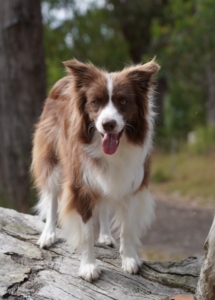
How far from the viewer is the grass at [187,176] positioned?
13929 millimetres

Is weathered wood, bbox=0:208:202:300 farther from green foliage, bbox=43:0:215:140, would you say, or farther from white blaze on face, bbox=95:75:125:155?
green foliage, bbox=43:0:215:140

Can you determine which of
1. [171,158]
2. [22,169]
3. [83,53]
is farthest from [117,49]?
[22,169]

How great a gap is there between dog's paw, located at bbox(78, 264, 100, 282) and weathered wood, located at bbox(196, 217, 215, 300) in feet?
3.29

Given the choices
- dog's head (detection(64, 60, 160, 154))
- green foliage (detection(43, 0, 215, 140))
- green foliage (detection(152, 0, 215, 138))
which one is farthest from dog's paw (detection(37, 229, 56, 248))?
green foliage (detection(43, 0, 215, 140))

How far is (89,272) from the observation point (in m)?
4.23

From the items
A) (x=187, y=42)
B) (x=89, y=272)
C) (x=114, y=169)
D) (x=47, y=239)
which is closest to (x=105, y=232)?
(x=47, y=239)

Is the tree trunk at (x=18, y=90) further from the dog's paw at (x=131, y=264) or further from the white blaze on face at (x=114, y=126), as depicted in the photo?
the white blaze on face at (x=114, y=126)

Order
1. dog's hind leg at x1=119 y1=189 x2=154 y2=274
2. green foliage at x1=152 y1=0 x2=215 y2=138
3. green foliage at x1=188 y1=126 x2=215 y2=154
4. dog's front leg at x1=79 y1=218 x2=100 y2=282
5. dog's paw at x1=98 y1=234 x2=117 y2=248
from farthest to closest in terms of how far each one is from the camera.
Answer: green foliage at x1=188 y1=126 x2=215 y2=154
green foliage at x1=152 y1=0 x2=215 y2=138
dog's paw at x1=98 y1=234 x2=117 y2=248
dog's hind leg at x1=119 y1=189 x2=154 y2=274
dog's front leg at x1=79 y1=218 x2=100 y2=282

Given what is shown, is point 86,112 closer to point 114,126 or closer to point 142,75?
point 114,126

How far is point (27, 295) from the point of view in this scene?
156 inches

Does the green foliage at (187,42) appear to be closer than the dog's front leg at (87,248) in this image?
No

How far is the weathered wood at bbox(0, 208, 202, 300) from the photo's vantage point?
400 cm

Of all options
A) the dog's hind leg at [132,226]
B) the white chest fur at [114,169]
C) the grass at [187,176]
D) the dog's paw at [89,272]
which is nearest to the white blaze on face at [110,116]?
the white chest fur at [114,169]

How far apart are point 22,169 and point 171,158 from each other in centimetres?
1122
